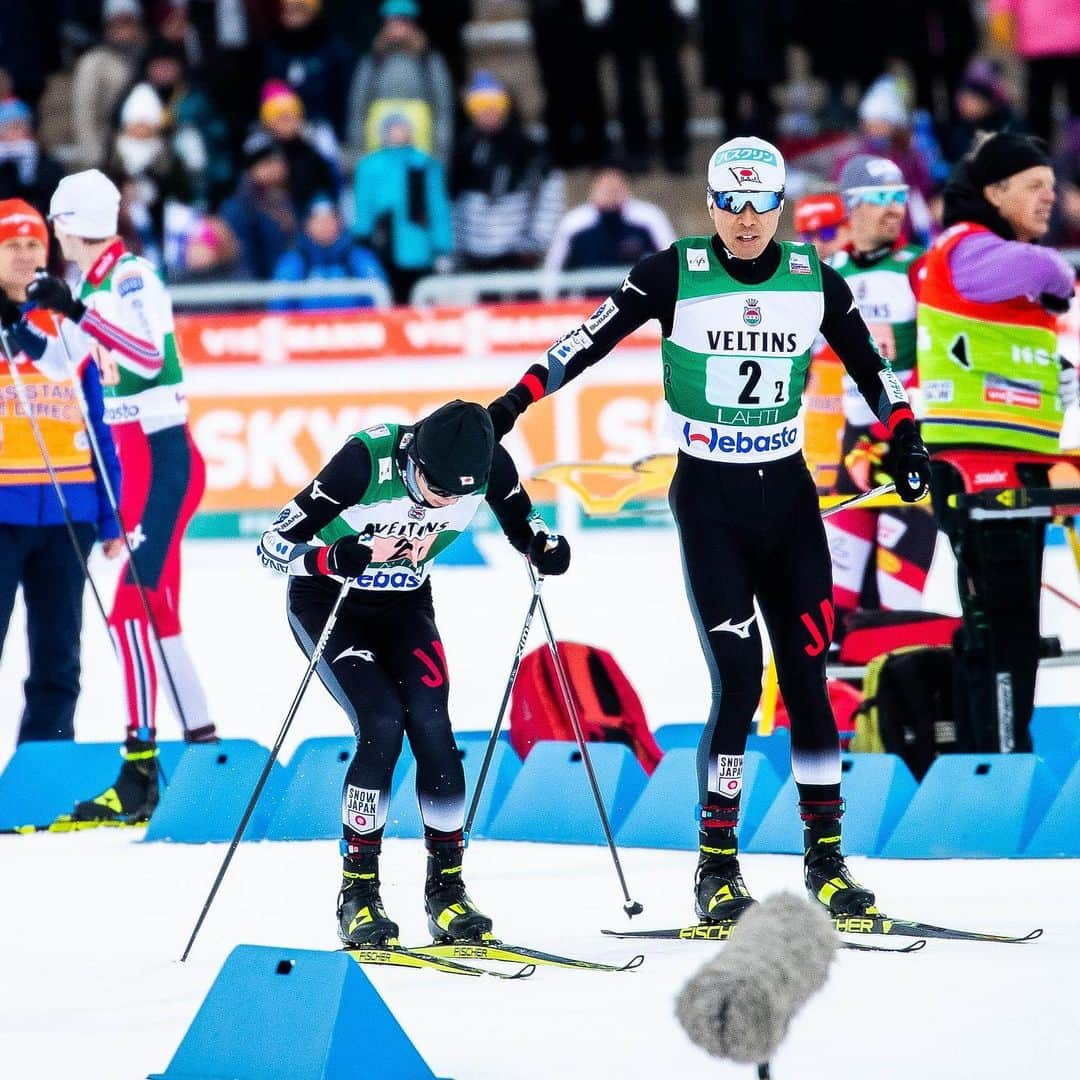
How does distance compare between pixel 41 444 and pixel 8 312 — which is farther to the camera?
pixel 8 312

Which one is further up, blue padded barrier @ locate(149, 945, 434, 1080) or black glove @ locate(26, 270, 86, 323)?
black glove @ locate(26, 270, 86, 323)

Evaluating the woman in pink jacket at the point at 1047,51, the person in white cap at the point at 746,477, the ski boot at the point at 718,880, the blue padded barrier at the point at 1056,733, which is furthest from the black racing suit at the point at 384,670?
the woman in pink jacket at the point at 1047,51

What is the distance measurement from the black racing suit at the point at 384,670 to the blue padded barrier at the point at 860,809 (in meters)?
1.62

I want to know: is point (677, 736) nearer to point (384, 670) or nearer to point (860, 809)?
point (860, 809)

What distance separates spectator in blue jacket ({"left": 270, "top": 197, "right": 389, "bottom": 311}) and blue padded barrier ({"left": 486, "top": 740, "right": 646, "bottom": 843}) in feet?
25.3

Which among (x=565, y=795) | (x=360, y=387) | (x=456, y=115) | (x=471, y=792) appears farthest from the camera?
(x=456, y=115)

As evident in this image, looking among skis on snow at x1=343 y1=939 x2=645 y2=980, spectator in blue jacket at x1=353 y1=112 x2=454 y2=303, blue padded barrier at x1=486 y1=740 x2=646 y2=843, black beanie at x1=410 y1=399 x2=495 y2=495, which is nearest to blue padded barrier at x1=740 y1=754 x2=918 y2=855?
blue padded barrier at x1=486 y1=740 x2=646 y2=843

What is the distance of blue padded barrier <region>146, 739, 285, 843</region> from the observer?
7988mm

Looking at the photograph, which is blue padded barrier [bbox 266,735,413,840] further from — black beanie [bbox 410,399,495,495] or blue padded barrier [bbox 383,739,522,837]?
black beanie [bbox 410,399,495,495]

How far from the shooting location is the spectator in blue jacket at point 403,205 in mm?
16031

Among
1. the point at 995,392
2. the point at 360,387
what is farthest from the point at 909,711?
the point at 360,387

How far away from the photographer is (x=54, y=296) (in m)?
8.12

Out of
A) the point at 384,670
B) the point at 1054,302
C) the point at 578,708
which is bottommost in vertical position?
the point at 578,708

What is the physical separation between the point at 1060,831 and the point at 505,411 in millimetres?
2257
